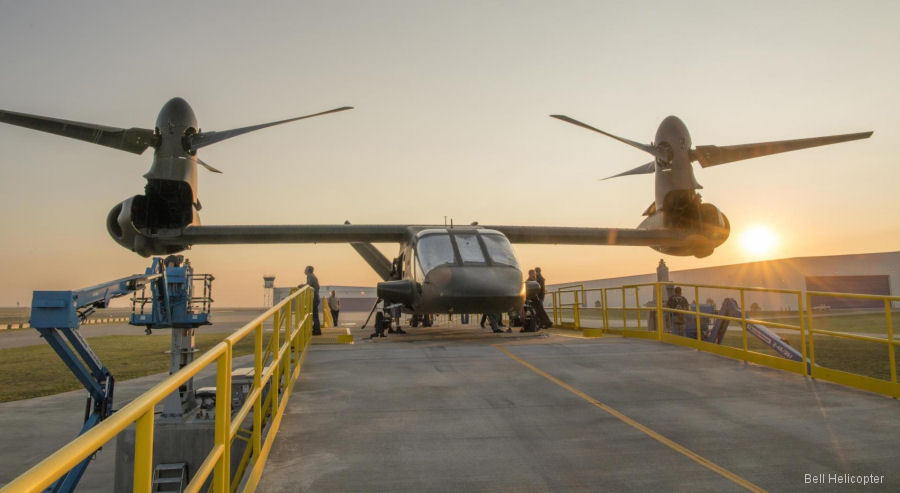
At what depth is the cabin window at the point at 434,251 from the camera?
12.6 meters

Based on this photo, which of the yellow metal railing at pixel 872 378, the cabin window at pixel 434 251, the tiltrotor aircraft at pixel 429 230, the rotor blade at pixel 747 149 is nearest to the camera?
the yellow metal railing at pixel 872 378

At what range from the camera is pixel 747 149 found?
60.3ft

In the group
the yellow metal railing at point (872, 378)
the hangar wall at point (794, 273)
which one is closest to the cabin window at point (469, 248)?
the yellow metal railing at point (872, 378)

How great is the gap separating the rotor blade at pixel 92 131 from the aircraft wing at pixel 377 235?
2.84 meters

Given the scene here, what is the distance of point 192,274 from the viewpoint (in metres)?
9.80

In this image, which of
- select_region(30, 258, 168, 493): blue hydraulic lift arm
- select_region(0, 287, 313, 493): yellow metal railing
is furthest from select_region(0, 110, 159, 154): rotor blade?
select_region(0, 287, 313, 493): yellow metal railing

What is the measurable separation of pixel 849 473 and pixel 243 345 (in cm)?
2328

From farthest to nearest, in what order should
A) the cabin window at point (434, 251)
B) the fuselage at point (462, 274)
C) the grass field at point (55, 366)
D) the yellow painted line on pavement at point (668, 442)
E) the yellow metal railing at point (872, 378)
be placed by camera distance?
the grass field at point (55, 366), the cabin window at point (434, 251), the fuselage at point (462, 274), the yellow metal railing at point (872, 378), the yellow painted line on pavement at point (668, 442)

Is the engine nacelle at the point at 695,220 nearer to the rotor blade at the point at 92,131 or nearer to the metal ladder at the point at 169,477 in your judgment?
the rotor blade at the point at 92,131

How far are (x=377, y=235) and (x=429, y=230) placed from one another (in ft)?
15.7

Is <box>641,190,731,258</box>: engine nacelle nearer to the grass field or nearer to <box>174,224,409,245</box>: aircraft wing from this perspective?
<box>174,224,409,245</box>: aircraft wing

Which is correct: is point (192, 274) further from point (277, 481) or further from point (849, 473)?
point (849, 473)

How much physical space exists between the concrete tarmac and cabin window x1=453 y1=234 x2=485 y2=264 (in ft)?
11.8

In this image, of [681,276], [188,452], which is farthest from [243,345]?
[681,276]
